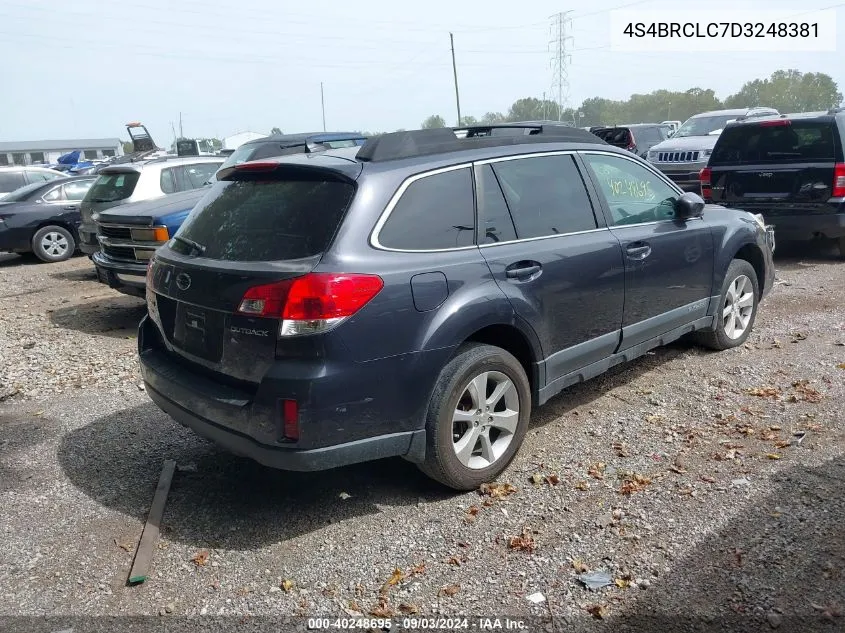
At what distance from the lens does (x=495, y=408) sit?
4.04 m

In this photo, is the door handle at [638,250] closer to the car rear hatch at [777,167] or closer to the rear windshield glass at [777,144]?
the car rear hatch at [777,167]

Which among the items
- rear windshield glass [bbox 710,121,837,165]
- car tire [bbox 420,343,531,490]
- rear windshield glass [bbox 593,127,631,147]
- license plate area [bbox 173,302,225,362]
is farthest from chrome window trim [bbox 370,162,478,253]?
rear windshield glass [bbox 593,127,631,147]

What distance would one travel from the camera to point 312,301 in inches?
127

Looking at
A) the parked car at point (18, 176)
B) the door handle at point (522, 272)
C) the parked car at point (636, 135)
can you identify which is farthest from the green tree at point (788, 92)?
the door handle at point (522, 272)

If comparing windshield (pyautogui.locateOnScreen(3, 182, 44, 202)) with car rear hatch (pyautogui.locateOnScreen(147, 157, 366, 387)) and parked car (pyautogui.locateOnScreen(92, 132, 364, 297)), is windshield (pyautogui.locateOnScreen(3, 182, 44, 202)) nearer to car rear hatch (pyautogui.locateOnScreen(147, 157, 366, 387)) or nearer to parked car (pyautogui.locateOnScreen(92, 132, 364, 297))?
parked car (pyautogui.locateOnScreen(92, 132, 364, 297))

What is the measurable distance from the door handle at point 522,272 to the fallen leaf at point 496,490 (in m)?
1.14

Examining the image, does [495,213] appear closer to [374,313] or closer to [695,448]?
[374,313]

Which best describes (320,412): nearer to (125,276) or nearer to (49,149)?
(125,276)

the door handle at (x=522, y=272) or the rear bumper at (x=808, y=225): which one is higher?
the door handle at (x=522, y=272)

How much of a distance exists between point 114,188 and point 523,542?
839 cm

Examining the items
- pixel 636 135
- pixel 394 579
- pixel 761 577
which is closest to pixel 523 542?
pixel 394 579

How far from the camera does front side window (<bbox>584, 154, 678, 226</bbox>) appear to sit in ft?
15.7

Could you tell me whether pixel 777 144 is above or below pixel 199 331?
above

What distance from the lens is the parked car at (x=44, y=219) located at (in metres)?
12.8
